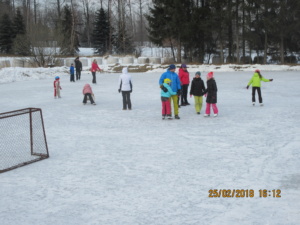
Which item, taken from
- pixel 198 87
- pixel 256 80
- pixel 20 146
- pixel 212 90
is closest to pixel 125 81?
pixel 198 87

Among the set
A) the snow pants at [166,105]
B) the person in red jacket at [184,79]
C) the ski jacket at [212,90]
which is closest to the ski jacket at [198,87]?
the ski jacket at [212,90]

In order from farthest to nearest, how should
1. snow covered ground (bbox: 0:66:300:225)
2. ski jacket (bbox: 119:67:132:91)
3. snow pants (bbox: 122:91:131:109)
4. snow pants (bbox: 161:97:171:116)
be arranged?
1. snow pants (bbox: 122:91:131:109)
2. ski jacket (bbox: 119:67:132:91)
3. snow pants (bbox: 161:97:171:116)
4. snow covered ground (bbox: 0:66:300:225)

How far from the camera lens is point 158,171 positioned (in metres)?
6.18

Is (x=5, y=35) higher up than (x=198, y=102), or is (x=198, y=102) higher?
(x=5, y=35)

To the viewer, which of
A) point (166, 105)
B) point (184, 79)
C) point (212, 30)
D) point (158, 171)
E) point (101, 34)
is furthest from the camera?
point (101, 34)

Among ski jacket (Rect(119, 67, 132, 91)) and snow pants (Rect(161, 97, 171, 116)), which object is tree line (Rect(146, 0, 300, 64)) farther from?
snow pants (Rect(161, 97, 171, 116))

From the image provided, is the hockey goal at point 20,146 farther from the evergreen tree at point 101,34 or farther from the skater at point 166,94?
the evergreen tree at point 101,34

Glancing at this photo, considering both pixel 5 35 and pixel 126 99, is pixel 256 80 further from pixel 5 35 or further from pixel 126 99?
pixel 5 35

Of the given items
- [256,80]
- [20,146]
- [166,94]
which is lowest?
[20,146]

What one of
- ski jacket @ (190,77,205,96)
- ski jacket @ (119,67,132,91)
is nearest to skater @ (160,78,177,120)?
ski jacket @ (190,77,205,96)

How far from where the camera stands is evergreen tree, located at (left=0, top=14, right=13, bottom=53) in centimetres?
5219
